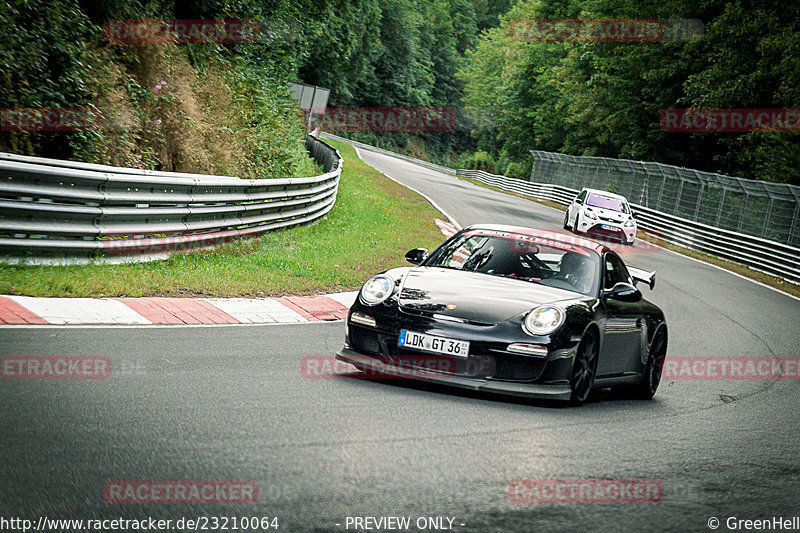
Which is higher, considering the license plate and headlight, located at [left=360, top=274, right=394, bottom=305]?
headlight, located at [left=360, top=274, right=394, bottom=305]

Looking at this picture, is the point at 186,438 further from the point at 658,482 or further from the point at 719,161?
the point at 719,161

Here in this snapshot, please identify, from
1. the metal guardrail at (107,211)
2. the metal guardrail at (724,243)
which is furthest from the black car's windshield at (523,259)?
the metal guardrail at (724,243)

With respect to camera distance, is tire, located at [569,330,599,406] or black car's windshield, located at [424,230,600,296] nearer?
tire, located at [569,330,599,406]

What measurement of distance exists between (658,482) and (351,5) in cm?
3392

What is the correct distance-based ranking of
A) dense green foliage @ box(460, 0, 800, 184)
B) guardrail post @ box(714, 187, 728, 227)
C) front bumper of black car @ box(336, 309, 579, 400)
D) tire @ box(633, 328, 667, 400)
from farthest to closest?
dense green foliage @ box(460, 0, 800, 184), guardrail post @ box(714, 187, 728, 227), tire @ box(633, 328, 667, 400), front bumper of black car @ box(336, 309, 579, 400)

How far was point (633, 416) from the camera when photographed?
721cm

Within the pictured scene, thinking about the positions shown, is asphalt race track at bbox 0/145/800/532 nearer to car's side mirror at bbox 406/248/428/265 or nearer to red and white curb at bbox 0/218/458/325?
red and white curb at bbox 0/218/458/325

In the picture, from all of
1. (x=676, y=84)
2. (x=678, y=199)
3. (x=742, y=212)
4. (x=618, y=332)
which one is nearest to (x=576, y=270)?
(x=618, y=332)

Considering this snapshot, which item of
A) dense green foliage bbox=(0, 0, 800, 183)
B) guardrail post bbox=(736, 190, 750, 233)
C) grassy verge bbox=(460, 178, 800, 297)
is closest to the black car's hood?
dense green foliage bbox=(0, 0, 800, 183)

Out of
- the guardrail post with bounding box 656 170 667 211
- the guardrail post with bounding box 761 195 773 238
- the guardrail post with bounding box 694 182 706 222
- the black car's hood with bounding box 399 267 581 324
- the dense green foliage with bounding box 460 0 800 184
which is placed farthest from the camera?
the guardrail post with bounding box 656 170 667 211

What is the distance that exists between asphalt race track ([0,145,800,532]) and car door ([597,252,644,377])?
35cm

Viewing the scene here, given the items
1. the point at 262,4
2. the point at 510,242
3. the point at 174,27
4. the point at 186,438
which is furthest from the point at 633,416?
the point at 262,4

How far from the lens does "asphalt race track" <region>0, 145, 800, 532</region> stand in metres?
4.04

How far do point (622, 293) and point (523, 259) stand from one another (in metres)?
0.91
